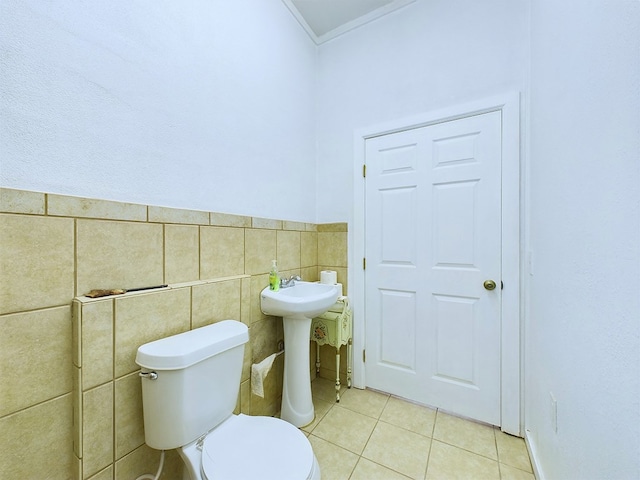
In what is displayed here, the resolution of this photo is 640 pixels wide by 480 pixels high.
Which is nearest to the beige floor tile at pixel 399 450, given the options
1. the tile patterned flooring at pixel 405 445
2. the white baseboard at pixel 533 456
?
the tile patterned flooring at pixel 405 445

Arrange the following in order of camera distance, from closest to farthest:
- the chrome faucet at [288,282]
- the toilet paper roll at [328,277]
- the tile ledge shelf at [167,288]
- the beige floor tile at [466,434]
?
the tile ledge shelf at [167,288]
the beige floor tile at [466,434]
the chrome faucet at [288,282]
the toilet paper roll at [328,277]

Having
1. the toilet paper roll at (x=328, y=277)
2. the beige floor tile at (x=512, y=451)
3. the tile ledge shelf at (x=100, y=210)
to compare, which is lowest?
the beige floor tile at (x=512, y=451)

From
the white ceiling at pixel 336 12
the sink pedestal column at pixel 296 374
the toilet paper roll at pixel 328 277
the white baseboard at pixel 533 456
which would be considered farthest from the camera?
the toilet paper roll at pixel 328 277

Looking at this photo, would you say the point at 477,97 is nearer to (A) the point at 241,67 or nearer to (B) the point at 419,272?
(B) the point at 419,272

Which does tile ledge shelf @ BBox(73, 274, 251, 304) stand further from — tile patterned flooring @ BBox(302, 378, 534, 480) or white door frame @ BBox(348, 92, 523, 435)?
white door frame @ BBox(348, 92, 523, 435)

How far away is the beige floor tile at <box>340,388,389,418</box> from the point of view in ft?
5.63

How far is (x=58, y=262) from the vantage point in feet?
2.61

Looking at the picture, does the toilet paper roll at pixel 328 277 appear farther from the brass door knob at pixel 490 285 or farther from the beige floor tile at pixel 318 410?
the brass door knob at pixel 490 285

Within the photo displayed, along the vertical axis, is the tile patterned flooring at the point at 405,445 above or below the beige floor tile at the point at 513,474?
above

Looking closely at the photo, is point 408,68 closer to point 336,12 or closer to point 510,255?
point 336,12

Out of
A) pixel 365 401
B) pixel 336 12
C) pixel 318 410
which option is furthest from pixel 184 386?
pixel 336 12

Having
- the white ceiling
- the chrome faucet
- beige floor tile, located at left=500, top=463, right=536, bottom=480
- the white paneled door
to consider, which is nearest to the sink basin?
the chrome faucet

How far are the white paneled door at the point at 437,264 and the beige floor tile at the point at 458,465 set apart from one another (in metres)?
0.32

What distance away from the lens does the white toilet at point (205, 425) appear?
83 centimetres
